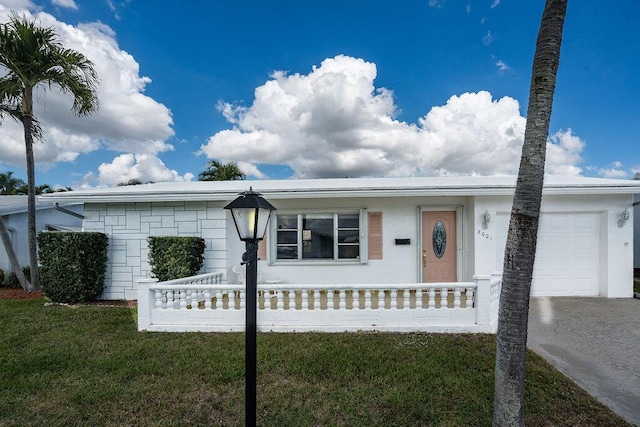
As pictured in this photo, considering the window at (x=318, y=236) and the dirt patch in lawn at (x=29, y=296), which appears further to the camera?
the window at (x=318, y=236)

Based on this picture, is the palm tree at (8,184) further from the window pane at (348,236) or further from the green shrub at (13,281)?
the window pane at (348,236)

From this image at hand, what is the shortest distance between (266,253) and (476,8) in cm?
781

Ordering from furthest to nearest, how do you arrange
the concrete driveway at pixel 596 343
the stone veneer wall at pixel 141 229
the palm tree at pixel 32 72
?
the stone veneer wall at pixel 141 229 < the palm tree at pixel 32 72 < the concrete driveway at pixel 596 343

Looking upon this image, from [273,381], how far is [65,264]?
21.3ft

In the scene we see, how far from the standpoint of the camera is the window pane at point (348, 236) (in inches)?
330

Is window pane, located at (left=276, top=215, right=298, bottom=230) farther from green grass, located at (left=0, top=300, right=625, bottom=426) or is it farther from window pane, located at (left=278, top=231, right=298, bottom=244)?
green grass, located at (left=0, top=300, right=625, bottom=426)

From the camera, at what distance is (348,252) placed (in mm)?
8391

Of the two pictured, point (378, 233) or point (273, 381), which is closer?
point (273, 381)

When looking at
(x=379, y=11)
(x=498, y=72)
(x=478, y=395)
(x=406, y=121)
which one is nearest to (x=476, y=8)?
(x=498, y=72)

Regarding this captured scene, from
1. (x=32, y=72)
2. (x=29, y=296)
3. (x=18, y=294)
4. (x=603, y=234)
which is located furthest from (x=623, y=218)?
(x=18, y=294)

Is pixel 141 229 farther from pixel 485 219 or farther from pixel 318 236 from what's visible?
pixel 485 219

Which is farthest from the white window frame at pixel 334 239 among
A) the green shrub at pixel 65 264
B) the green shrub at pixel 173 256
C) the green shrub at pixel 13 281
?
the green shrub at pixel 13 281

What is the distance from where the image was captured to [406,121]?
11680 millimetres

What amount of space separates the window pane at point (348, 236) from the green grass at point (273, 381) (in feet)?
11.3
